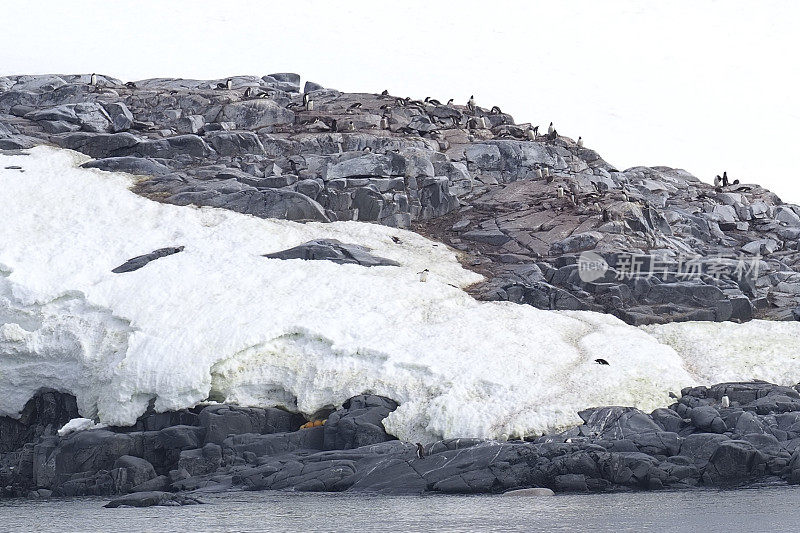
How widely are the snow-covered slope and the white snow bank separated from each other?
51 cm

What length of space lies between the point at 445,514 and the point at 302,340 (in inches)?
568

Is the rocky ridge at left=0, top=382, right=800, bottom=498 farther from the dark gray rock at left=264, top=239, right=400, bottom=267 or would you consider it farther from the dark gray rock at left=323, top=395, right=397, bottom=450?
the dark gray rock at left=264, top=239, right=400, bottom=267

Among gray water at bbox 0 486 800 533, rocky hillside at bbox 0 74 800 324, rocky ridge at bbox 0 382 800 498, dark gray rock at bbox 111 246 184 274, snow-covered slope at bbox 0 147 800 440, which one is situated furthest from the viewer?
rocky hillside at bbox 0 74 800 324

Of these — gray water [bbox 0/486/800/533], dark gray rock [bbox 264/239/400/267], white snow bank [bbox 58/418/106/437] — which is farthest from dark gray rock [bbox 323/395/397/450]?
dark gray rock [bbox 264/239/400/267]

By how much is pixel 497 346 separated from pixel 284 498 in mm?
11873

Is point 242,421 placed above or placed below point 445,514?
above

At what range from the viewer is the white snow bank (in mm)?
35625

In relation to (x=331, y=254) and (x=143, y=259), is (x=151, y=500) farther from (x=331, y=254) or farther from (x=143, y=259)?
(x=331, y=254)

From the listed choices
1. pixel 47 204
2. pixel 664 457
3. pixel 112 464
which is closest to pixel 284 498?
pixel 112 464

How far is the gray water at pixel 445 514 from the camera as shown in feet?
71.1

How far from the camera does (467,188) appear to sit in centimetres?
6291

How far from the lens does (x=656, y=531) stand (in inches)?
808

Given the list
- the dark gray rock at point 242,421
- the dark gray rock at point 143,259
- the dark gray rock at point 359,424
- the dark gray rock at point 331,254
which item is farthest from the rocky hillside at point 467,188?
the dark gray rock at point 242,421

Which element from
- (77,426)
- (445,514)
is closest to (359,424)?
(445,514)
